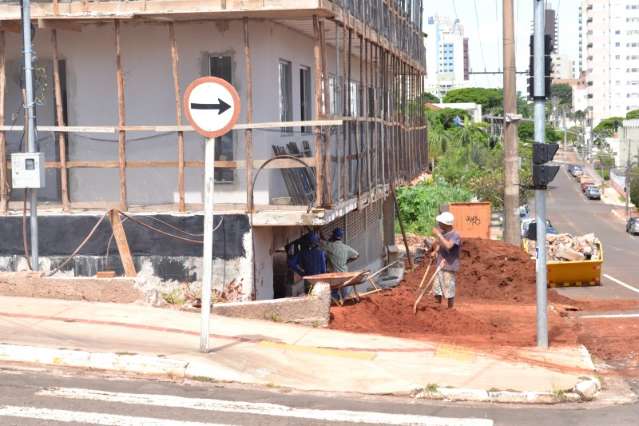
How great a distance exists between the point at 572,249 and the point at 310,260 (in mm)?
15448

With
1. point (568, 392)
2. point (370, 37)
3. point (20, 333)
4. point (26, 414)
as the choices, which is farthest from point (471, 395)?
point (370, 37)

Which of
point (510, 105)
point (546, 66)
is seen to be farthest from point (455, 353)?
point (510, 105)

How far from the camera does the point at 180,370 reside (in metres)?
9.88

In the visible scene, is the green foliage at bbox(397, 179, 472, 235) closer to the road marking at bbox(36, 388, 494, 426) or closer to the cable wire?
the cable wire

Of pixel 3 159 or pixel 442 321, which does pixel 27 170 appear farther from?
pixel 442 321

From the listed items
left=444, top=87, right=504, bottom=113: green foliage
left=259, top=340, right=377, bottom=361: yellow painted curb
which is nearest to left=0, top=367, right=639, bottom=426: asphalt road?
left=259, top=340, right=377, bottom=361: yellow painted curb

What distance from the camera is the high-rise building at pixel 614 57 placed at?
576ft

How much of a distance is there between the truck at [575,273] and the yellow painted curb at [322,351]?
17.4 meters

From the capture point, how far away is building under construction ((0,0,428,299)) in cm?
1396

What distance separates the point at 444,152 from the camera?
197 ft

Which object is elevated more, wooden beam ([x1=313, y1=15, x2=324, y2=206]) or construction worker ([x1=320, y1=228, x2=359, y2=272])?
wooden beam ([x1=313, y1=15, x2=324, y2=206])

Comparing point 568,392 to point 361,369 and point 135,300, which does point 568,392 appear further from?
point 135,300

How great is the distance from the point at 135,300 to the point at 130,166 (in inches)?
87.3

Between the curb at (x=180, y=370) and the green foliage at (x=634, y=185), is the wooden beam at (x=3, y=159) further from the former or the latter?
the green foliage at (x=634, y=185)
